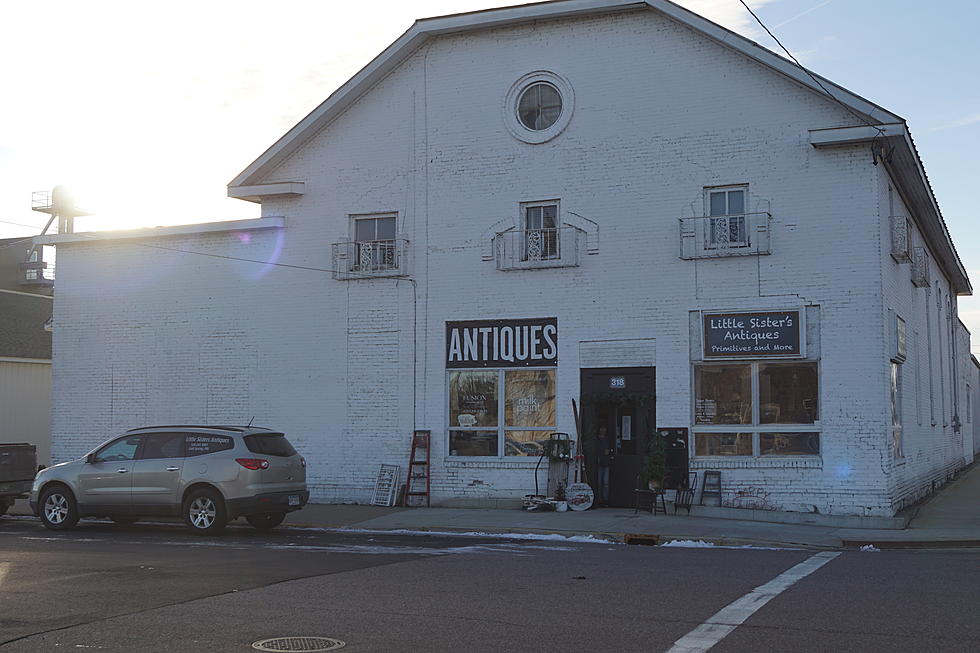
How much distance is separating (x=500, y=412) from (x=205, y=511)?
20.8 feet

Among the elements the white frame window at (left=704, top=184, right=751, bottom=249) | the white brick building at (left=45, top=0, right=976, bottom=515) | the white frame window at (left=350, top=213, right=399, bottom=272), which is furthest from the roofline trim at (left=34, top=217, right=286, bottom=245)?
the white frame window at (left=704, top=184, right=751, bottom=249)

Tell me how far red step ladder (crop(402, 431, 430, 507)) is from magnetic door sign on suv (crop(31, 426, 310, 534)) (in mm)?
3716

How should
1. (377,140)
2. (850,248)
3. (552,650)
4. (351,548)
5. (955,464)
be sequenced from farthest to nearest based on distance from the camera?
(955,464)
(377,140)
(850,248)
(351,548)
(552,650)

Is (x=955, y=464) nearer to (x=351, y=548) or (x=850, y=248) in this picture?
(x=850, y=248)

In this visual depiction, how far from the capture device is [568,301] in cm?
2041

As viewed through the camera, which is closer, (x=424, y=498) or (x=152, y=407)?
(x=424, y=498)

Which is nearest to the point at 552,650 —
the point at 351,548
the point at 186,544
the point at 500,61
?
the point at 351,548

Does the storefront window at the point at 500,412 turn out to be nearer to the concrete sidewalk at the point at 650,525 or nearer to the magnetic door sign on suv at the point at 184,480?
the concrete sidewalk at the point at 650,525

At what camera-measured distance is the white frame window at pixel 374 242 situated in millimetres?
21938

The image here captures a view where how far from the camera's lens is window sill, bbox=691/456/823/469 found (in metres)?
18.5

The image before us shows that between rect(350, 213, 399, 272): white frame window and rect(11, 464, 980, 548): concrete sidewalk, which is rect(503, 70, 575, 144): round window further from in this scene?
rect(11, 464, 980, 548): concrete sidewalk

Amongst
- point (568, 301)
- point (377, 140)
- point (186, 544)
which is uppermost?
point (377, 140)

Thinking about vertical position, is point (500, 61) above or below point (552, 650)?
above

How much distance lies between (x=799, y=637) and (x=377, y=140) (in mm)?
16225
